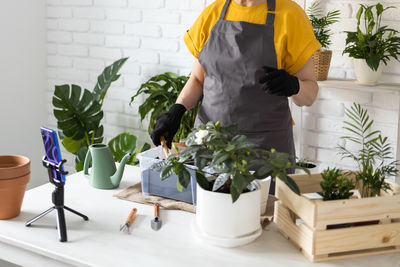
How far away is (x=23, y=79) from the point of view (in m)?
3.60

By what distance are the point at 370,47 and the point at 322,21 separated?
11.3 inches

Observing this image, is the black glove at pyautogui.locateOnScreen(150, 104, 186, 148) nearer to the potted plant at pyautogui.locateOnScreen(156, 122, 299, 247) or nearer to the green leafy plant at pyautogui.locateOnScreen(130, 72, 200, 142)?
the potted plant at pyautogui.locateOnScreen(156, 122, 299, 247)

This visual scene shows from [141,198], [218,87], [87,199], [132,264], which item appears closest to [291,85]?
[218,87]

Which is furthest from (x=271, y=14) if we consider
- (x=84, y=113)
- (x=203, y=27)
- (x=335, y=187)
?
(x=84, y=113)

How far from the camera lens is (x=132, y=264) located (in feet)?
3.85

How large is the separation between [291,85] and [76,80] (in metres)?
2.25

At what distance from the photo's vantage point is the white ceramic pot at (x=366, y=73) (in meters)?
2.47

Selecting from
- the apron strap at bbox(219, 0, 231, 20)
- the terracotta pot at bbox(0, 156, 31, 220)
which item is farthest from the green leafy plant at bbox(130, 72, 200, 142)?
the terracotta pot at bbox(0, 156, 31, 220)

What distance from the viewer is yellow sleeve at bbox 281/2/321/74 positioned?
76.4 inches

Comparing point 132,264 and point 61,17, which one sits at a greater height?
point 61,17

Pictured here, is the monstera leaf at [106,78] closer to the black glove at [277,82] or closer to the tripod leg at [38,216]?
the black glove at [277,82]

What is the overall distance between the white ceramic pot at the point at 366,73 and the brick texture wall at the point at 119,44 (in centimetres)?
33

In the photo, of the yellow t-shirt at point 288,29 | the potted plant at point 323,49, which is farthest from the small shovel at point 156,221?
the potted plant at point 323,49

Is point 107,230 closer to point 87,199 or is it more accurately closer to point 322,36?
point 87,199
